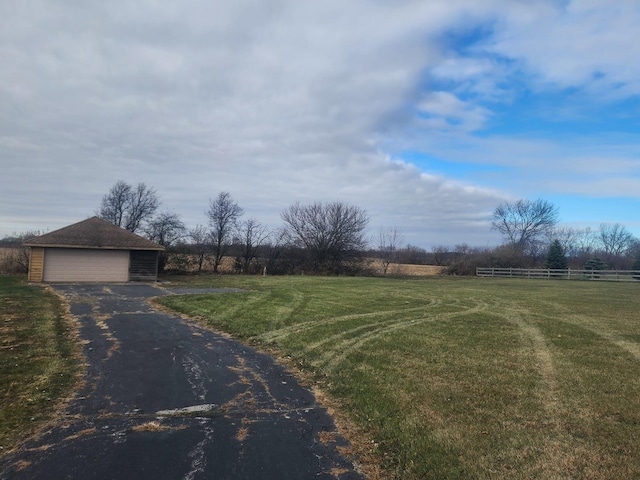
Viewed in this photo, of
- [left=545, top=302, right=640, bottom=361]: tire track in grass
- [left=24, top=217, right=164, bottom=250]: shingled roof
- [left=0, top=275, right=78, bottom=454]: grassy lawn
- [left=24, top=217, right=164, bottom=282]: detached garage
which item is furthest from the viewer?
[left=24, top=217, right=164, bottom=250]: shingled roof

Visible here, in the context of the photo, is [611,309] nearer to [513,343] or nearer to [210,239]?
[513,343]

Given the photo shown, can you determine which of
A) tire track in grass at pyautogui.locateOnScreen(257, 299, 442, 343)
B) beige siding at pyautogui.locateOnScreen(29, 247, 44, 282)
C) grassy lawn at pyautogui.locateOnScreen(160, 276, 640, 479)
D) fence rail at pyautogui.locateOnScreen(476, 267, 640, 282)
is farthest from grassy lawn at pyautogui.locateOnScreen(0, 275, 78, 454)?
fence rail at pyautogui.locateOnScreen(476, 267, 640, 282)

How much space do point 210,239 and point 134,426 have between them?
124ft

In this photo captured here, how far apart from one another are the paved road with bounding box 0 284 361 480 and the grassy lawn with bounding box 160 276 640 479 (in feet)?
2.04

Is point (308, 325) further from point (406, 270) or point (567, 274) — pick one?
point (406, 270)

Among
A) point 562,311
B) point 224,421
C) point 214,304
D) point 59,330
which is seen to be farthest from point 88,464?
point 562,311

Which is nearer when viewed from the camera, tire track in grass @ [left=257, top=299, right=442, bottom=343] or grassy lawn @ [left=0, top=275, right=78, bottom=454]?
grassy lawn @ [left=0, top=275, right=78, bottom=454]

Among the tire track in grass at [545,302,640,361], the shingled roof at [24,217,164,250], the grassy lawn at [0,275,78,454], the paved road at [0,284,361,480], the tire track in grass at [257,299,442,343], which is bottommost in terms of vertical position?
the grassy lawn at [0,275,78,454]

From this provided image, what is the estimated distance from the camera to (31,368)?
623cm

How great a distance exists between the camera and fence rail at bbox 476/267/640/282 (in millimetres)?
37312

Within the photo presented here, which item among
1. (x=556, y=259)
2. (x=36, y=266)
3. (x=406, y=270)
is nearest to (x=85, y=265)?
(x=36, y=266)

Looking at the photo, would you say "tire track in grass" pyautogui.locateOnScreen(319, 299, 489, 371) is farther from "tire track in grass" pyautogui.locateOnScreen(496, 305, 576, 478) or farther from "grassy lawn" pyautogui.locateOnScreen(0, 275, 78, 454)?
"grassy lawn" pyautogui.locateOnScreen(0, 275, 78, 454)

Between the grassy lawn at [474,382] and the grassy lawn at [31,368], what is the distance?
11.0 ft

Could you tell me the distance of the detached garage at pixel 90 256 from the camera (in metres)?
22.6
